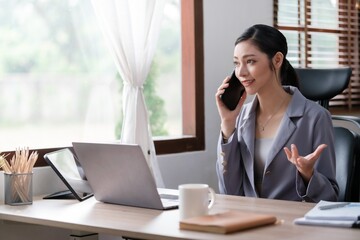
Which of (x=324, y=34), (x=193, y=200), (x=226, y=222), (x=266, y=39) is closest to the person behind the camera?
(x=226, y=222)

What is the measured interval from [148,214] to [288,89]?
1.00 meters

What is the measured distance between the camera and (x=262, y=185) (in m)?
2.92

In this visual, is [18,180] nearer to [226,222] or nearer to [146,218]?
[146,218]

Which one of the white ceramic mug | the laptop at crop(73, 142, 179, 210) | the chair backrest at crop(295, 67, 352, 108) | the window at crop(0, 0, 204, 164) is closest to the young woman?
the chair backrest at crop(295, 67, 352, 108)

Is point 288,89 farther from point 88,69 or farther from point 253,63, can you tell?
point 88,69

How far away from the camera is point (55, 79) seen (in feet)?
11.3

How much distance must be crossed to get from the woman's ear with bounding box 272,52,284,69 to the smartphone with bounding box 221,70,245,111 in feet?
0.58

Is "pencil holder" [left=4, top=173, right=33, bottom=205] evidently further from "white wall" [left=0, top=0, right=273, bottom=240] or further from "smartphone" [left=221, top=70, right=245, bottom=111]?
"white wall" [left=0, top=0, right=273, bottom=240]

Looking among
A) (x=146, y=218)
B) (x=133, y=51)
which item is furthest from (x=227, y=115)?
(x=146, y=218)

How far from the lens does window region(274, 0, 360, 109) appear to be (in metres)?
4.70

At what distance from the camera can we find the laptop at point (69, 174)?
113 inches

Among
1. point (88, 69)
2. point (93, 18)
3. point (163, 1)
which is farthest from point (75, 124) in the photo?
point (163, 1)

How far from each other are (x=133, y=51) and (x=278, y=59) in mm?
785

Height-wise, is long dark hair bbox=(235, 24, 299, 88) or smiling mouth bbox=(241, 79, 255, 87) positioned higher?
long dark hair bbox=(235, 24, 299, 88)
